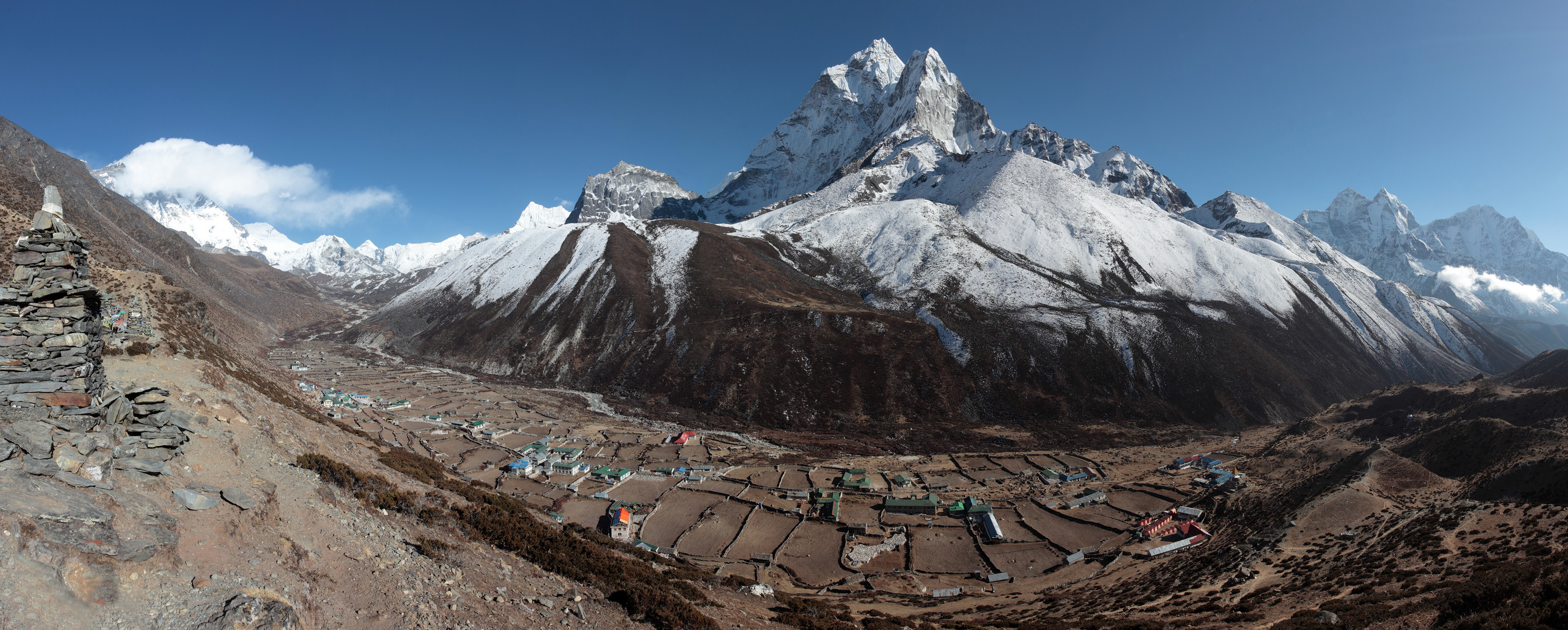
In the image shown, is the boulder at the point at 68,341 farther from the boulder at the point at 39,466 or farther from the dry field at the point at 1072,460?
the dry field at the point at 1072,460

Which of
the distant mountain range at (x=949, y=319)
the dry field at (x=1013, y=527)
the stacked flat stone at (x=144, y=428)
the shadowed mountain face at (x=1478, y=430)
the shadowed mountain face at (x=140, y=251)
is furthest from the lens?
the distant mountain range at (x=949, y=319)

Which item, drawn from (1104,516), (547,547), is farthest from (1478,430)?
(547,547)

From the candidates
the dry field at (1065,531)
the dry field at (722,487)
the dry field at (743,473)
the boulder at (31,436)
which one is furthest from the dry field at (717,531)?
the boulder at (31,436)

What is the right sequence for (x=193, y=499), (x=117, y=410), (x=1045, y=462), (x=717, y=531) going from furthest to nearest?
1. (x=1045, y=462)
2. (x=717, y=531)
3. (x=117, y=410)
4. (x=193, y=499)

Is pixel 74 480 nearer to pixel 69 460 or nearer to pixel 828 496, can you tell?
pixel 69 460

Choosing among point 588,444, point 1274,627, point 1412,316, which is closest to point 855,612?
point 1274,627

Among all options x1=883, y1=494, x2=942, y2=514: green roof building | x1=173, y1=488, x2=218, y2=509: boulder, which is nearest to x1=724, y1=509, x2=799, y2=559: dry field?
x1=883, y1=494, x2=942, y2=514: green roof building

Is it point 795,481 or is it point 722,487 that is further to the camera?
point 795,481
